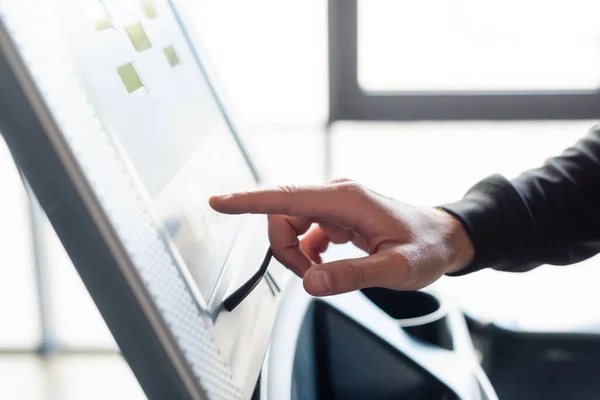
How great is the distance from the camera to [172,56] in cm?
63

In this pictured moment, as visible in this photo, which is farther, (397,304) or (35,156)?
(397,304)

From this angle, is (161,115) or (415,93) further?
(415,93)

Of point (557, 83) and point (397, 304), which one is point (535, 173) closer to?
point (397, 304)

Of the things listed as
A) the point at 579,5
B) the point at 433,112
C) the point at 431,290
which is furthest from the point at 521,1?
the point at 431,290

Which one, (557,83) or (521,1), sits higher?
(521,1)

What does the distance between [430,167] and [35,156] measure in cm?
177

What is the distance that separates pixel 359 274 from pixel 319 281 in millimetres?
43

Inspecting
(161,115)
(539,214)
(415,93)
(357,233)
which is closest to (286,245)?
(357,233)

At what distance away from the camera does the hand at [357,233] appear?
0.52 m

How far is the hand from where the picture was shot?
52 centimetres

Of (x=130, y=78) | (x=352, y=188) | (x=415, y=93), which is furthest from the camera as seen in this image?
(x=415, y=93)

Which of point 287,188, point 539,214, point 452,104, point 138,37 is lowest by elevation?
point 452,104

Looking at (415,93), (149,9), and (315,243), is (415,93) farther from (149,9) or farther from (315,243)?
(149,9)

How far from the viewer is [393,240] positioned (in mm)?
646
